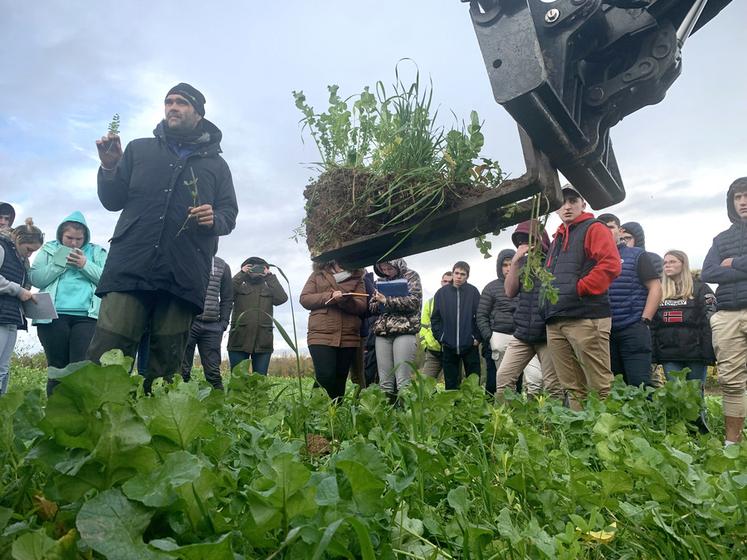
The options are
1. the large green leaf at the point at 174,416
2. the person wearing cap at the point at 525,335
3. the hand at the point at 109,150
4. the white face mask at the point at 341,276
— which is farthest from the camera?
the white face mask at the point at 341,276

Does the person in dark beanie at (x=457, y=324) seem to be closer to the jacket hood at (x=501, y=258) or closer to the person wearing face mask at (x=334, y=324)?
the jacket hood at (x=501, y=258)

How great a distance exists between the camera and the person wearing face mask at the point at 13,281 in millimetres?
5227

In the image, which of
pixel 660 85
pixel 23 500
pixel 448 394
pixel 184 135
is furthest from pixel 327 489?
pixel 184 135

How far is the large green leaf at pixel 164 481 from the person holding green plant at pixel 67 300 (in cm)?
464

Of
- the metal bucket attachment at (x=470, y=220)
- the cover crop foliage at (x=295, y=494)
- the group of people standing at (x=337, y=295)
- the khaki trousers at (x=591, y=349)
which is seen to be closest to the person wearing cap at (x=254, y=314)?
the group of people standing at (x=337, y=295)

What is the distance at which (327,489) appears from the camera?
1059 mm

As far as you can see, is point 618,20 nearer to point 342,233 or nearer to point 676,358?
point 342,233

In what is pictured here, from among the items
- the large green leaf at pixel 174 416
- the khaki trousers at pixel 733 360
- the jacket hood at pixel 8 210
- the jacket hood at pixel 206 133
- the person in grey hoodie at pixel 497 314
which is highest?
the jacket hood at pixel 8 210

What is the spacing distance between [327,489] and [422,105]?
6.35 ft

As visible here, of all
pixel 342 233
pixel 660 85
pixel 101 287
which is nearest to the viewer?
pixel 660 85

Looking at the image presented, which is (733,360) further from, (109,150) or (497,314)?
(109,150)

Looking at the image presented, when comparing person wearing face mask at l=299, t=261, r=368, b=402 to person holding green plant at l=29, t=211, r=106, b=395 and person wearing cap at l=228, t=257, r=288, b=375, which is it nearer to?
person wearing cap at l=228, t=257, r=288, b=375

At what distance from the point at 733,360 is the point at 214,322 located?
17.5 ft

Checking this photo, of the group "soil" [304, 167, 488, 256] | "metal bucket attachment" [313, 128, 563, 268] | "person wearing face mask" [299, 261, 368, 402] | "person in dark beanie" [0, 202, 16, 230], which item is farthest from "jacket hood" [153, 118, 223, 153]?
"person in dark beanie" [0, 202, 16, 230]
